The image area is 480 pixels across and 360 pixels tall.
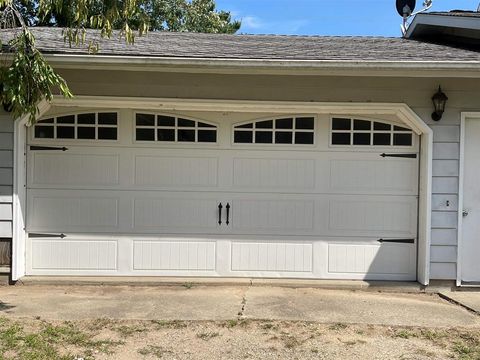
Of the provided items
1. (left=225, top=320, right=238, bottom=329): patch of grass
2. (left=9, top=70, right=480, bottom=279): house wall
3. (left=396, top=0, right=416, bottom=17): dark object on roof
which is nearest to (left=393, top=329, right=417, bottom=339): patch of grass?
(left=225, top=320, right=238, bottom=329): patch of grass

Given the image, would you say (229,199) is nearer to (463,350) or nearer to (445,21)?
(463,350)

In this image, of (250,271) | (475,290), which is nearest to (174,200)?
(250,271)

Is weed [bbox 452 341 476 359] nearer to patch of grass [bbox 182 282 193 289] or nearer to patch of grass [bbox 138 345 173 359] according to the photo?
patch of grass [bbox 138 345 173 359]

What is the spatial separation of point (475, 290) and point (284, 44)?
4219mm

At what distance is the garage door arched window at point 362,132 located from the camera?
6445 millimetres

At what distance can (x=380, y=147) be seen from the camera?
21.1 ft

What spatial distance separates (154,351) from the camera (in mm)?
4078

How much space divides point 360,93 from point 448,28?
2430 millimetres

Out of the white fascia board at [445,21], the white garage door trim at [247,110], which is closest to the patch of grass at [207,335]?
the white garage door trim at [247,110]

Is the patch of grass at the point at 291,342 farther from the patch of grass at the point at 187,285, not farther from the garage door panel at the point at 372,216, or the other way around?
the garage door panel at the point at 372,216

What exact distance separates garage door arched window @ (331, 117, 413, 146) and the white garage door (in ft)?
0.04

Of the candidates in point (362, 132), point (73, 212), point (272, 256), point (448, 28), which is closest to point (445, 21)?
point (448, 28)

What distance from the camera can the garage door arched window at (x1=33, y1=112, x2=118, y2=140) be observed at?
640cm

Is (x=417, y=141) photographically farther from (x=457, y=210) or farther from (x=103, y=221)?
(x=103, y=221)
